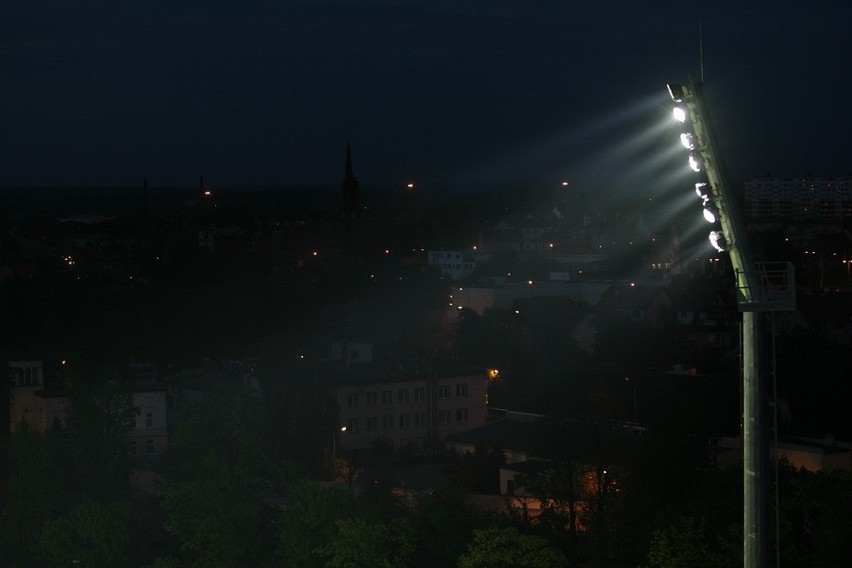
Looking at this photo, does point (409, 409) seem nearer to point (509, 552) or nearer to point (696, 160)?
point (509, 552)

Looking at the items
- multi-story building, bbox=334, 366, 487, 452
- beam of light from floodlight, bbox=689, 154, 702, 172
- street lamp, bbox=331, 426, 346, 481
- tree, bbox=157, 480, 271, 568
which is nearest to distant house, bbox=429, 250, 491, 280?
multi-story building, bbox=334, 366, 487, 452

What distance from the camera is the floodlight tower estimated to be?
98.0 inches

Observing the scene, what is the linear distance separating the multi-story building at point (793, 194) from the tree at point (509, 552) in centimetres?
3570

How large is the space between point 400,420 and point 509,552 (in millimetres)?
5597

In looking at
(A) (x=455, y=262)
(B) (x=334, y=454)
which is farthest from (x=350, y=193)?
(B) (x=334, y=454)

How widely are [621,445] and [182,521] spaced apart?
106 inches

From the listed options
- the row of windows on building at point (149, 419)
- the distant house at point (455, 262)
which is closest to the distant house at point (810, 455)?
the row of windows on building at point (149, 419)

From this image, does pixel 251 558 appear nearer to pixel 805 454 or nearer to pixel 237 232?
pixel 805 454

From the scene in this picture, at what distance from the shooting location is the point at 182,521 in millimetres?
6391

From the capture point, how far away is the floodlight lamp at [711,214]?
99.5 inches

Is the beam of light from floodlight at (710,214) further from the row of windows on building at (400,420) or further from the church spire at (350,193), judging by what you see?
the church spire at (350,193)

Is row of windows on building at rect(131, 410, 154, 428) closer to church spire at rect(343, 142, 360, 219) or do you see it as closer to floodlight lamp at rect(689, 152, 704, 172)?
floodlight lamp at rect(689, 152, 704, 172)

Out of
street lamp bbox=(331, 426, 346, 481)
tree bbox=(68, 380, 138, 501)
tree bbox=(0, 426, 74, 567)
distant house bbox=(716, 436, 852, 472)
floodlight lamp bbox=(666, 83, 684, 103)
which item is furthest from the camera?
street lamp bbox=(331, 426, 346, 481)

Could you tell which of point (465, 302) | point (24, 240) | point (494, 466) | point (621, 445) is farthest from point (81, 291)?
point (621, 445)
